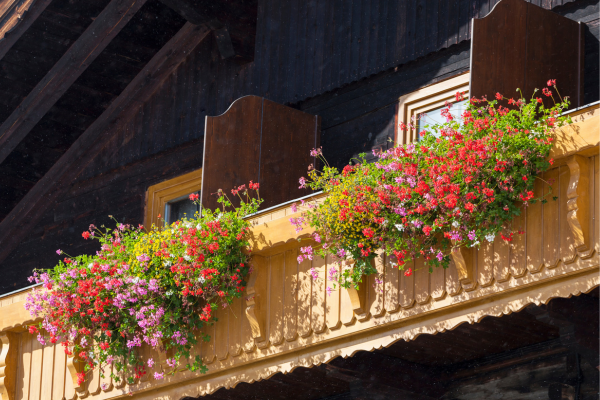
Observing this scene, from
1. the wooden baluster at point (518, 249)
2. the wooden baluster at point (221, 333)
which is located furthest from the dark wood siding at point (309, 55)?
the wooden baluster at point (221, 333)

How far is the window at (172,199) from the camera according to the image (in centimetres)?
1056

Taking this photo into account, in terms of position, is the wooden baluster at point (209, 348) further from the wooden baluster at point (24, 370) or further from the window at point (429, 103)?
the window at point (429, 103)

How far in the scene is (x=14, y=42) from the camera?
33.2 ft

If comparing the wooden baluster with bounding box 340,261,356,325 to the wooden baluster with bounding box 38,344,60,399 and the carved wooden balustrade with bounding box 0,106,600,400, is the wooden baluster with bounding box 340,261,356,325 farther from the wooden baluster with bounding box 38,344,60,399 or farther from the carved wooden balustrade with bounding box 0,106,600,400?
the wooden baluster with bounding box 38,344,60,399

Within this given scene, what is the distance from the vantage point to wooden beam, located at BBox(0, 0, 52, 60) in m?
9.98

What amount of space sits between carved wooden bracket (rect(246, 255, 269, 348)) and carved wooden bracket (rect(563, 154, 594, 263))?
99.4 inches

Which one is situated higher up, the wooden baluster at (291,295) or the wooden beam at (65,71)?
the wooden beam at (65,71)

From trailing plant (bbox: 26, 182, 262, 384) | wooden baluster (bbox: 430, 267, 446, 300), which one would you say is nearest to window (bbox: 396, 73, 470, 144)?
trailing plant (bbox: 26, 182, 262, 384)

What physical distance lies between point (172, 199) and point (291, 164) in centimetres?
230

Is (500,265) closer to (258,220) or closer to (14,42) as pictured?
(258,220)

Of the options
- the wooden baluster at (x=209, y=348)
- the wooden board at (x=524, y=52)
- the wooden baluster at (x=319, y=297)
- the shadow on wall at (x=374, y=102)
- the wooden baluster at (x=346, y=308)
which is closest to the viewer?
the wooden baluster at (x=346, y=308)

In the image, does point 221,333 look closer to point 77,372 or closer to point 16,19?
point 77,372

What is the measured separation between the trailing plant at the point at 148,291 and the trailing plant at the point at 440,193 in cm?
88

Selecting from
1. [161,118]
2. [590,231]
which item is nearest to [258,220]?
[590,231]
